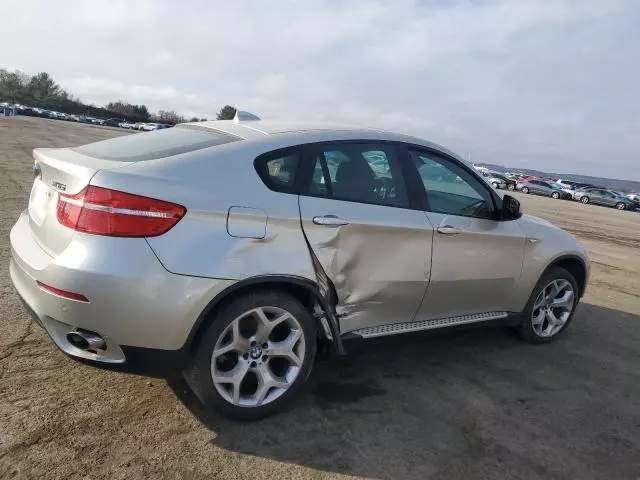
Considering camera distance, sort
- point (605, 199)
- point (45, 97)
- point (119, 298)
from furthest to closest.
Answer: point (45, 97), point (605, 199), point (119, 298)

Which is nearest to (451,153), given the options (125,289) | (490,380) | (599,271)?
(490,380)

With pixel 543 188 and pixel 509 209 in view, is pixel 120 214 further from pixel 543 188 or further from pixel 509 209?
pixel 543 188

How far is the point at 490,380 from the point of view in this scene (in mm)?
3881

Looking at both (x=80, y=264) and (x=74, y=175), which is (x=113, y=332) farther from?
(x=74, y=175)

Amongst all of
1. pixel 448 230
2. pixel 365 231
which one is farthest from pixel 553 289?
pixel 365 231

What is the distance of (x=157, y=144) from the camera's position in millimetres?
3201

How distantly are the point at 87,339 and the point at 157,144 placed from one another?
122 cm

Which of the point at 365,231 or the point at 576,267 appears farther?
the point at 576,267

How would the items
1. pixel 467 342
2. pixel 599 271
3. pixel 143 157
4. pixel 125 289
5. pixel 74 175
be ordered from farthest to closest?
pixel 599 271, pixel 467 342, pixel 143 157, pixel 74 175, pixel 125 289

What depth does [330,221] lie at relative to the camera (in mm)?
3098

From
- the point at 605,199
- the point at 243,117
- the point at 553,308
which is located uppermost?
the point at 243,117

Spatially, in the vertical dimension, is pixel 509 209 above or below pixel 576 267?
above

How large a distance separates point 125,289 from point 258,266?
0.67 metres

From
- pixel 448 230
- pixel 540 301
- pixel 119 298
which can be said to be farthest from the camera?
pixel 540 301
